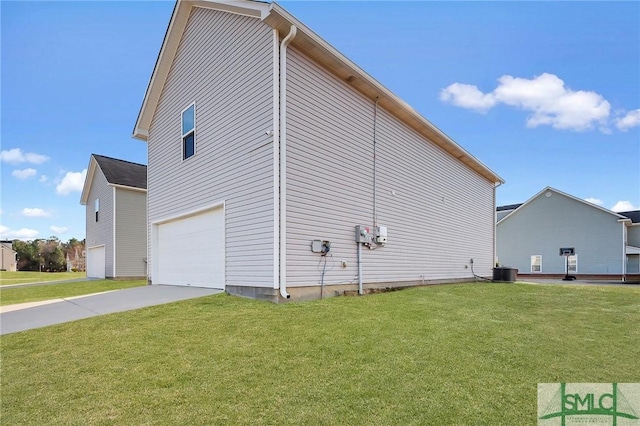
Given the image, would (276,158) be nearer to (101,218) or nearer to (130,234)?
(130,234)

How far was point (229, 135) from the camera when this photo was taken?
8023 mm

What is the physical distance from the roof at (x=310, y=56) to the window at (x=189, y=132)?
6.97 feet

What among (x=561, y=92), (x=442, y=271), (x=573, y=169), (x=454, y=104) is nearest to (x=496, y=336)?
(x=442, y=271)

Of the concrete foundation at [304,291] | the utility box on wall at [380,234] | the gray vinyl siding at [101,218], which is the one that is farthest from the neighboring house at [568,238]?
the gray vinyl siding at [101,218]

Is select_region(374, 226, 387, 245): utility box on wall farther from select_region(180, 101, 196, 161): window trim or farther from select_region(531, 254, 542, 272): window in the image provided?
select_region(531, 254, 542, 272): window

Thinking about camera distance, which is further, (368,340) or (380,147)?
(380,147)

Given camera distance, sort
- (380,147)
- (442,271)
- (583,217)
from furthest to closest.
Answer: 1. (583,217)
2. (442,271)
3. (380,147)

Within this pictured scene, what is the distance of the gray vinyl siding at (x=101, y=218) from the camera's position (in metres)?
17.8

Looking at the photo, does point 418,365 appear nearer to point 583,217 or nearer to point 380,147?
point 380,147

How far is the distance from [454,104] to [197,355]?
15.2 metres

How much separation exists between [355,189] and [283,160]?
242 cm

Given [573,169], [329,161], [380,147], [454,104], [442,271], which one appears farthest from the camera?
[573,169]

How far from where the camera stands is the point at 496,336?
14.9ft

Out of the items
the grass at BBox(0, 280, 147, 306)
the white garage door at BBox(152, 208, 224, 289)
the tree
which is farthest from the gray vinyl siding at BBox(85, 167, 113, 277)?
the tree
